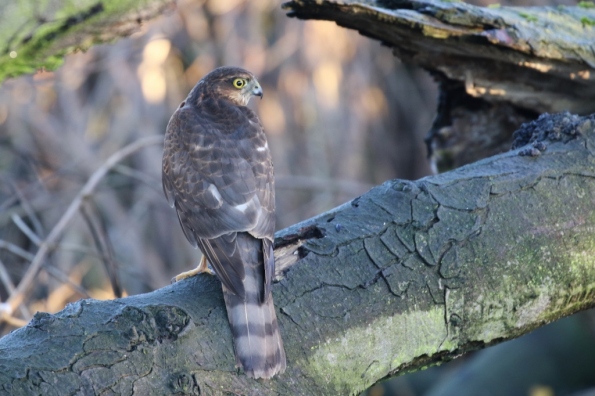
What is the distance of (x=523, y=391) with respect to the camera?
628 centimetres

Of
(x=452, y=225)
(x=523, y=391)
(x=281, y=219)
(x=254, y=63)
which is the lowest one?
(x=523, y=391)

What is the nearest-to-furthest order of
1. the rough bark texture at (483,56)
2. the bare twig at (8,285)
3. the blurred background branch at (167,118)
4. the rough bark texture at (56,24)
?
the rough bark texture at (483,56), the rough bark texture at (56,24), the bare twig at (8,285), the blurred background branch at (167,118)

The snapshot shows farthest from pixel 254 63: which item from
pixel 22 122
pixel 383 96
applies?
pixel 22 122

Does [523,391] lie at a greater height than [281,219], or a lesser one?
lesser

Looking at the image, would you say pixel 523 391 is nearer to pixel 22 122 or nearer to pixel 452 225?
pixel 452 225

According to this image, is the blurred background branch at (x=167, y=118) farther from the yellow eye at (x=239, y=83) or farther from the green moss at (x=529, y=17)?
the green moss at (x=529, y=17)

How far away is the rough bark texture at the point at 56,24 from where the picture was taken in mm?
3826

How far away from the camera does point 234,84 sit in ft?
12.8

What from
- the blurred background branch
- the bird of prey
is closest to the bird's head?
the bird of prey

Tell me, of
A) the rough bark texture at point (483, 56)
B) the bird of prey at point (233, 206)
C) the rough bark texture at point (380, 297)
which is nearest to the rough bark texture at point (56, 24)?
the bird of prey at point (233, 206)

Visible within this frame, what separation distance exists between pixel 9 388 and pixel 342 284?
106 centimetres

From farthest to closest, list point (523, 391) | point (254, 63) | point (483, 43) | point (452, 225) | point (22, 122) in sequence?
point (254, 63)
point (22, 122)
point (523, 391)
point (483, 43)
point (452, 225)

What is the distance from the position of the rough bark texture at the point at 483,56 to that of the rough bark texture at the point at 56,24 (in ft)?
3.25

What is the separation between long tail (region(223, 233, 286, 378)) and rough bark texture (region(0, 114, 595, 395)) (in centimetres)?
4
